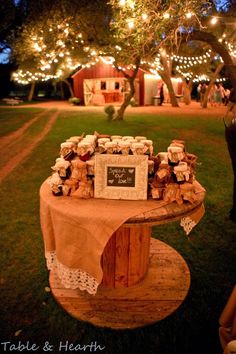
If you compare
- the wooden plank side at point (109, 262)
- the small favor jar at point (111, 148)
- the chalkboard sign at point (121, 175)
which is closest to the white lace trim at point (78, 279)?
the wooden plank side at point (109, 262)

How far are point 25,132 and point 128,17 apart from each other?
26.0ft

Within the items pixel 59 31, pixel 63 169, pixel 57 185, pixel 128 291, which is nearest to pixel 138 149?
pixel 63 169

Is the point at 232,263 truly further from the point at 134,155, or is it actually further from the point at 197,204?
the point at 134,155

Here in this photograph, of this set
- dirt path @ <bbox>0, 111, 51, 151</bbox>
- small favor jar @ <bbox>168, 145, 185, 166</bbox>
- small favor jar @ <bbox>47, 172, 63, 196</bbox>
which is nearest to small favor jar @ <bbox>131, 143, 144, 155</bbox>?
small favor jar @ <bbox>168, 145, 185, 166</bbox>

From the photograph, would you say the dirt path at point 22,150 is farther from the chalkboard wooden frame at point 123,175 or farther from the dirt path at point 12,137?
the chalkboard wooden frame at point 123,175

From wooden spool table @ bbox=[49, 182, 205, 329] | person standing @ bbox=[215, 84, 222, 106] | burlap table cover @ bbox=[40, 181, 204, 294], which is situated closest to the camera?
burlap table cover @ bbox=[40, 181, 204, 294]

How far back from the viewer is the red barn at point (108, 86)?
89.4ft

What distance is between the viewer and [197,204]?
2.74 m

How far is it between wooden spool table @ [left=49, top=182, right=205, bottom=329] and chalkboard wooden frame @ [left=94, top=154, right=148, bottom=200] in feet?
1.39

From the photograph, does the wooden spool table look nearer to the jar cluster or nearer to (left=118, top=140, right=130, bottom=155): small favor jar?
the jar cluster

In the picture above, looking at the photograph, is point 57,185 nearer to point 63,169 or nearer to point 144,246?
point 63,169

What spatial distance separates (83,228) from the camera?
2.46 meters

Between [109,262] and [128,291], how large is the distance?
1.44 feet

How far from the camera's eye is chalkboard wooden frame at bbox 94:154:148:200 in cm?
264
